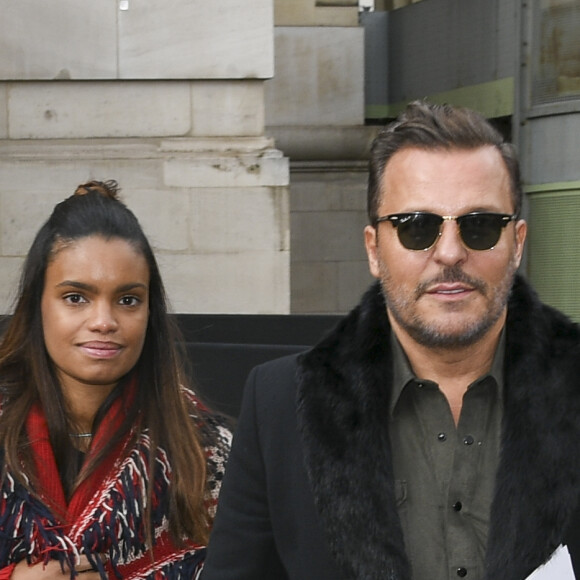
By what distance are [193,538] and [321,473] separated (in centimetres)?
123

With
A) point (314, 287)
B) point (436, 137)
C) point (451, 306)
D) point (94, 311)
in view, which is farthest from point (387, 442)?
point (314, 287)

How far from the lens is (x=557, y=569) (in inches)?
102

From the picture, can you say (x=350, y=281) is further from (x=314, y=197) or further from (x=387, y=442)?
(x=387, y=442)

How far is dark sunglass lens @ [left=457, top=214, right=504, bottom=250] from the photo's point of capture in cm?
264

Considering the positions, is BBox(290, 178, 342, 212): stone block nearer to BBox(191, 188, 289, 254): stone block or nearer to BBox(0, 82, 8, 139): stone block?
BBox(191, 188, 289, 254): stone block

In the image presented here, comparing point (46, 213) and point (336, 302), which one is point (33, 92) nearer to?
point (46, 213)

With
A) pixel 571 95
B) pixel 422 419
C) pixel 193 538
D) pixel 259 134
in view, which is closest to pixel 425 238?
pixel 422 419

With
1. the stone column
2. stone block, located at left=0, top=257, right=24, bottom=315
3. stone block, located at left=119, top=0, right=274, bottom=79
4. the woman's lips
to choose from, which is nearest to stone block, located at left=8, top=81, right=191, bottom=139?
the stone column

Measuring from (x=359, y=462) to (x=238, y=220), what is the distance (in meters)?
5.86

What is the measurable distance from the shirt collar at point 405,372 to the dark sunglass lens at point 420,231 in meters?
0.25

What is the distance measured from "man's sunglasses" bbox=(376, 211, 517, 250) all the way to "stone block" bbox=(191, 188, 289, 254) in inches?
229

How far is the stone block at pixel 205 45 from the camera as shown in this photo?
8539 mm

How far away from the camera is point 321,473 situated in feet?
8.95

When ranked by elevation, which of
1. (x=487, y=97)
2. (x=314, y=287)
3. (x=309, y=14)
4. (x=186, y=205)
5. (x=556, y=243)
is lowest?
(x=314, y=287)
